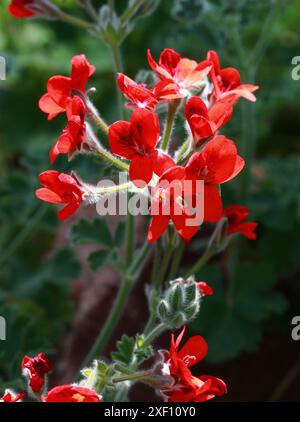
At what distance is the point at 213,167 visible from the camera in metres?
1.79

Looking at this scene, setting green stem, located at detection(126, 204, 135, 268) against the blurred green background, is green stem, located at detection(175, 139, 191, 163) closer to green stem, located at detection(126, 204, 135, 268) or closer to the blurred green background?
green stem, located at detection(126, 204, 135, 268)

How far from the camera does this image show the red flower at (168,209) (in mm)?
1722

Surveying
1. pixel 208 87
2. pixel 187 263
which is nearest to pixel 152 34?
pixel 187 263

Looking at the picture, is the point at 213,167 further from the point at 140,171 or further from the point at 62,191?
the point at 62,191

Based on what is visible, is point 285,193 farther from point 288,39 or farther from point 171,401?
point 171,401

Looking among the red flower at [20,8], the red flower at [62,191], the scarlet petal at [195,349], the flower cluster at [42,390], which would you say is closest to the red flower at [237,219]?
the scarlet petal at [195,349]

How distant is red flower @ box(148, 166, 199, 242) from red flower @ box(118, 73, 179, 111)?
0.21 m

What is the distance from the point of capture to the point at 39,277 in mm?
3303

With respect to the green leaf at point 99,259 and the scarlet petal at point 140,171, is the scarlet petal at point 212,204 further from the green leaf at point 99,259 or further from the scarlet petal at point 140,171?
the green leaf at point 99,259

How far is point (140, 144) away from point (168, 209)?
0.16m

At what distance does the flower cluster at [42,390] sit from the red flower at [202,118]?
619mm

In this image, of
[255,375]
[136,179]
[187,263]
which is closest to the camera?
[136,179]

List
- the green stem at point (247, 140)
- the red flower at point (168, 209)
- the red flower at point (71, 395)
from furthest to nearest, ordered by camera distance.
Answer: the green stem at point (247, 140) → the red flower at point (168, 209) → the red flower at point (71, 395)
